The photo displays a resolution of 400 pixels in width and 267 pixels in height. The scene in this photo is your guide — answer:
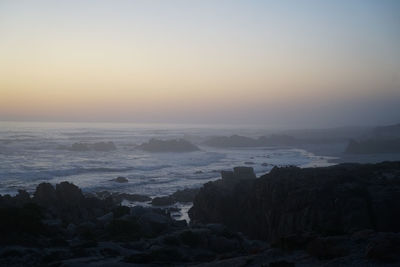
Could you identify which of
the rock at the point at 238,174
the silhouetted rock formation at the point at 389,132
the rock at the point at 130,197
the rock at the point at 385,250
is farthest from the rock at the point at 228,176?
the silhouetted rock formation at the point at 389,132

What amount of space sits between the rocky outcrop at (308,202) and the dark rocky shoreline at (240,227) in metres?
0.06

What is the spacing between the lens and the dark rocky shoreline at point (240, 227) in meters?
12.0

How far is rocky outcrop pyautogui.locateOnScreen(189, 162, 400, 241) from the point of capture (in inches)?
762

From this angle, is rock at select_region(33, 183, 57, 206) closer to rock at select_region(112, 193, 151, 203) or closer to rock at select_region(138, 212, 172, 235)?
rock at select_region(112, 193, 151, 203)

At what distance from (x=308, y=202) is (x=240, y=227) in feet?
22.4

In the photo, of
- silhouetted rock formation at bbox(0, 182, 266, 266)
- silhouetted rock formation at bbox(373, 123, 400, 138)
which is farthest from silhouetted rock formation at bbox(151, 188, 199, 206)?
silhouetted rock formation at bbox(373, 123, 400, 138)

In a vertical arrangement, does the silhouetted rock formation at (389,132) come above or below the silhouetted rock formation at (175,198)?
above

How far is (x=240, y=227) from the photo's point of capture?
26.0 meters

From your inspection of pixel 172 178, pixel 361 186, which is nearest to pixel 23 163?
pixel 172 178

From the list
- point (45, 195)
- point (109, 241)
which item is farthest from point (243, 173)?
point (109, 241)

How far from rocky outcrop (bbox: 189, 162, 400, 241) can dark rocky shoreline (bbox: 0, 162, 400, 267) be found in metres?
0.06

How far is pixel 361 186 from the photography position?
21266mm

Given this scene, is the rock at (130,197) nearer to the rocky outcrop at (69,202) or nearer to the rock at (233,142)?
the rocky outcrop at (69,202)

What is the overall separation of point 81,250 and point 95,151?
255 ft
